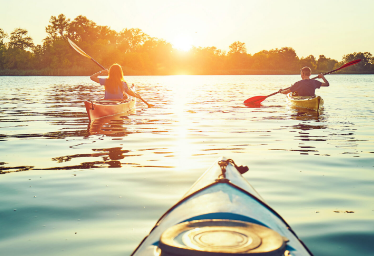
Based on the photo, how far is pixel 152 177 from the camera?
4.76 m

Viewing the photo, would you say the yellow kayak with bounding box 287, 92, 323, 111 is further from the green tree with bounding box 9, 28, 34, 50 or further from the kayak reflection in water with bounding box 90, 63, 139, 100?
the green tree with bounding box 9, 28, 34, 50

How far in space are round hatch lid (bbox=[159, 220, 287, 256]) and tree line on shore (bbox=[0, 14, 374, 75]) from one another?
81.8m

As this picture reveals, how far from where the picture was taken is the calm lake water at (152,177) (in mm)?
3033

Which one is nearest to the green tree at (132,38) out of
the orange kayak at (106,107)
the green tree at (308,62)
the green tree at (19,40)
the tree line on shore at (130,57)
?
the tree line on shore at (130,57)

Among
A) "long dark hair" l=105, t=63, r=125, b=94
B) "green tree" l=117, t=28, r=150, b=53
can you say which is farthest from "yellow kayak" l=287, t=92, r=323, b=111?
"green tree" l=117, t=28, r=150, b=53

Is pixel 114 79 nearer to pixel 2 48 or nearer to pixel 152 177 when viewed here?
pixel 152 177

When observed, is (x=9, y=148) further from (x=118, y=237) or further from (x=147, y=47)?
(x=147, y=47)

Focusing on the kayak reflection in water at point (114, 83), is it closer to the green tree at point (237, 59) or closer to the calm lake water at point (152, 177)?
the calm lake water at point (152, 177)

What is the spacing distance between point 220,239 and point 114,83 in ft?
31.9

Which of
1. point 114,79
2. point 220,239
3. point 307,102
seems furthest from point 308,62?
point 220,239

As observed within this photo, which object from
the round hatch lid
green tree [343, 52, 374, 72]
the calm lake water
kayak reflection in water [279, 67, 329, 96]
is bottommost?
the calm lake water

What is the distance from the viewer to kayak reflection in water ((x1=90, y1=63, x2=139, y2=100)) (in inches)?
419

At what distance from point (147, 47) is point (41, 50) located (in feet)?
110

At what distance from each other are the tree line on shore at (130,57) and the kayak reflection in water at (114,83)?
71.6 metres
